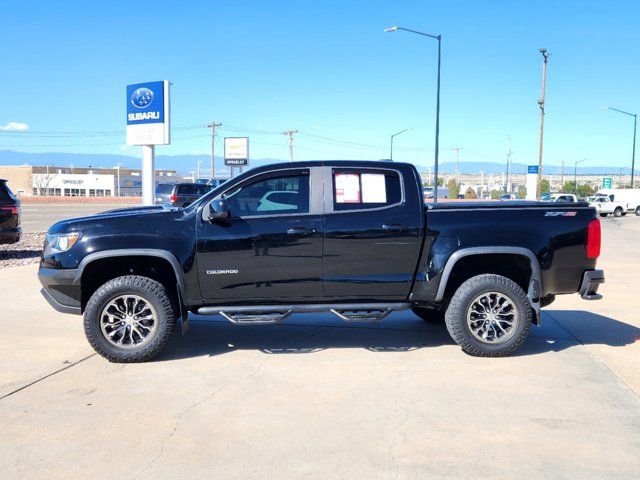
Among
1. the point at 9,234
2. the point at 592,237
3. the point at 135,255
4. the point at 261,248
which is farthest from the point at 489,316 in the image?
the point at 9,234

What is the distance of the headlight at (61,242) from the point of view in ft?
18.8

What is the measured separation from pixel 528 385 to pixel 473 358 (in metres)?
0.85

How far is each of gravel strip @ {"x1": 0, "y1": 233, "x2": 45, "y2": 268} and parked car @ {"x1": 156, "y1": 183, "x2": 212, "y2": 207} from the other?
8302 mm

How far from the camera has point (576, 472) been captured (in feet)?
12.1

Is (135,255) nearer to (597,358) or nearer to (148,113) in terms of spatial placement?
(597,358)

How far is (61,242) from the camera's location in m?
5.77

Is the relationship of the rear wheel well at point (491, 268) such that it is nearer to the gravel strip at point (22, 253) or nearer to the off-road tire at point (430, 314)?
the off-road tire at point (430, 314)

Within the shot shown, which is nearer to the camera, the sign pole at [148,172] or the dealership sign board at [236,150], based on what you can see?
the sign pole at [148,172]

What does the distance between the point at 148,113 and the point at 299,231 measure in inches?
622

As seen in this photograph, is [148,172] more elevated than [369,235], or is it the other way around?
[148,172]

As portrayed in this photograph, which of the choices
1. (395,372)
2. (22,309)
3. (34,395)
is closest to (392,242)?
(395,372)

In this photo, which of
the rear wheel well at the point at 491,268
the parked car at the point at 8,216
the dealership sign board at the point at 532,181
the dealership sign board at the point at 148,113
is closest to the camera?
the rear wheel well at the point at 491,268

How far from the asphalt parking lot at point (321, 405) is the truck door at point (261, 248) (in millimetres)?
714

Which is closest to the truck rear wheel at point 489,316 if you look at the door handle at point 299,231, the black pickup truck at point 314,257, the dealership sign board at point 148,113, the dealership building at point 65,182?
the black pickup truck at point 314,257
